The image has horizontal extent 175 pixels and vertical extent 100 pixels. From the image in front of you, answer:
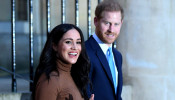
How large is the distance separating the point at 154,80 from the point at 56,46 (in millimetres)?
2528

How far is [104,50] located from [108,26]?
20 cm

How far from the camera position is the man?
329 centimetres

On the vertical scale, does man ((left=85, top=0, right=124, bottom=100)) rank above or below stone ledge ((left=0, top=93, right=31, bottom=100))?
above

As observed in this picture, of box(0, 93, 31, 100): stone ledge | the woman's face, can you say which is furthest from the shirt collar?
box(0, 93, 31, 100): stone ledge

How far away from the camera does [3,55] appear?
8.50m

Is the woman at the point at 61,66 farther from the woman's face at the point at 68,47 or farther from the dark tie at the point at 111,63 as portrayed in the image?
the dark tie at the point at 111,63

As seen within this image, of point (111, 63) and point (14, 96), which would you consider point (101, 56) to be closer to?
point (111, 63)

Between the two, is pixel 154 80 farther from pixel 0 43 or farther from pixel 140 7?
pixel 0 43

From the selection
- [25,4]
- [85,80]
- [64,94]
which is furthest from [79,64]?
[25,4]

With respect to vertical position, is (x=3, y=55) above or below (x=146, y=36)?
below

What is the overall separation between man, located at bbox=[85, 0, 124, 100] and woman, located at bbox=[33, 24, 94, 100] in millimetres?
486

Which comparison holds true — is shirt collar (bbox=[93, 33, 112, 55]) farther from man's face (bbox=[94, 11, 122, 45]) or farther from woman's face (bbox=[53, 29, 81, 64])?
woman's face (bbox=[53, 29, 81, 64])

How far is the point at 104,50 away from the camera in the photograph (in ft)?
11.1

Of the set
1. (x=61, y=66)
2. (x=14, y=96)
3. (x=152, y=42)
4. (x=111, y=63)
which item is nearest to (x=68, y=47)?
(x=61, y=66)
